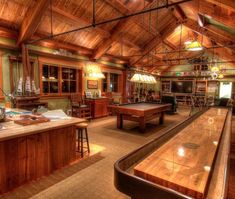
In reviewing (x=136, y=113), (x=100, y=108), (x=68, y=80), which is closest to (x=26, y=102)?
(x=68, y=80)

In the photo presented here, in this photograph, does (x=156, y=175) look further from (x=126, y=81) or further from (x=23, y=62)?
(x=126, y=81)

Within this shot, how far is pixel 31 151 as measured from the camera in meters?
2.52

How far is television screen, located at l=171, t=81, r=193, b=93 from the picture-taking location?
586 inches

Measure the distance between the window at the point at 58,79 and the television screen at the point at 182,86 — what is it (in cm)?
1114

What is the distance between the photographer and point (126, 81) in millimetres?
10531

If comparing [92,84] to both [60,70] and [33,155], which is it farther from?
[33,155]

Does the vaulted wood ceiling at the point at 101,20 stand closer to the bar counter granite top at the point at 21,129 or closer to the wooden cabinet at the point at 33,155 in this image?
the bar counter granite top at the point at 21,129

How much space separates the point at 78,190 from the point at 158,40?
356 inches

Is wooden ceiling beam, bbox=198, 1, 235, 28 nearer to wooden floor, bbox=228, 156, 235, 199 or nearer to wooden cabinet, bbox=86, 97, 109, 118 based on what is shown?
wooden floor, bbox=228, 156, 235, 199

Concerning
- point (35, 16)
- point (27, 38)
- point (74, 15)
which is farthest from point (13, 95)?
point (74, 15)

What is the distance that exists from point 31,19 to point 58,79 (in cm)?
266

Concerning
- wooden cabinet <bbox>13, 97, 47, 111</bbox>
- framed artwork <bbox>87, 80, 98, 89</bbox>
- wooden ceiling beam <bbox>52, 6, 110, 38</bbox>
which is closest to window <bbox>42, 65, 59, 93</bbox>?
wooden cabinet <bbox>13, 97, 47, 111</bbox>

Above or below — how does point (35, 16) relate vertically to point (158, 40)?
below

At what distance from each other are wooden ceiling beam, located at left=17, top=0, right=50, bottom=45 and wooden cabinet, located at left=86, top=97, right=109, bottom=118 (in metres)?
3.55
